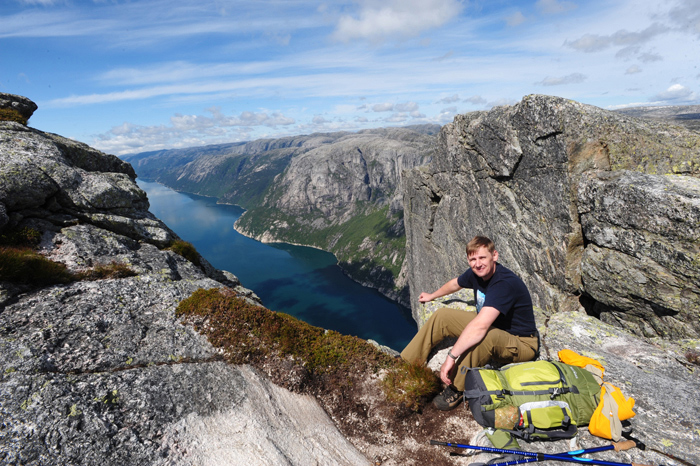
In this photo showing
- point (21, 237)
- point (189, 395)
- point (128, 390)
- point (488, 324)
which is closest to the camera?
point (488, 324)

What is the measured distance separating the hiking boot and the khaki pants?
31 cm

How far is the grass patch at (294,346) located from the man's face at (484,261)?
3.79 metres

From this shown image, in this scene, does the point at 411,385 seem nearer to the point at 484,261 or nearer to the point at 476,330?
the point at 476,330

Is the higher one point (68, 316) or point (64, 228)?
point (64, 228)

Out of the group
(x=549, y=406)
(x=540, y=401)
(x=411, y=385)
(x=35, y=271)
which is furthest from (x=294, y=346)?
(x=35, y=271)

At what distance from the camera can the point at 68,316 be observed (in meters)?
10.5

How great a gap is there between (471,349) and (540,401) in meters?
1.99

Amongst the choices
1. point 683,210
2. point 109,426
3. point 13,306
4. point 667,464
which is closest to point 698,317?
point 683,210

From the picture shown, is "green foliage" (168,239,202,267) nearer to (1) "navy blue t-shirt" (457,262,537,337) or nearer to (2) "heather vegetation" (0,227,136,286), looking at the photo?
(2) "heather vegetation" (0,227,136,286)

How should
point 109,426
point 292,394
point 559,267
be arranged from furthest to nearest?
1. point 559,267
2. point 292,394
3. point 109,426

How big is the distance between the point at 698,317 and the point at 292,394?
716 inches

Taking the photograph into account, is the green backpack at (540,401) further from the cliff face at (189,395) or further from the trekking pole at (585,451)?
the cliff face at (189,395)

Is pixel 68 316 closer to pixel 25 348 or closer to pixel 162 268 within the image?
pixel 25 348

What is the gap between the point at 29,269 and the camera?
1176 centimetres
